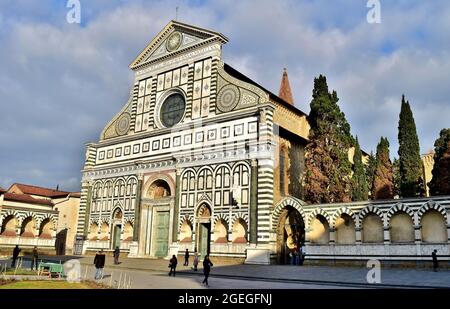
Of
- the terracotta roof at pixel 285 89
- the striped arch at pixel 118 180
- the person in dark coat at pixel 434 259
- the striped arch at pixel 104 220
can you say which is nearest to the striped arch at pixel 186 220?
the striped arch at pixel 118 180

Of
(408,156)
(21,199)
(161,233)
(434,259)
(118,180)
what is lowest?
(434,259)

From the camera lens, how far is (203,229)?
30.7 metres

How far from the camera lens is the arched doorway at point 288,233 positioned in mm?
27906

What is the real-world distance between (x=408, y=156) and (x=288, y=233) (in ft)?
42.4

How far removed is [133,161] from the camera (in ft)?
118

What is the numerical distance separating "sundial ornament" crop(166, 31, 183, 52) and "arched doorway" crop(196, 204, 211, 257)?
47.3 feet

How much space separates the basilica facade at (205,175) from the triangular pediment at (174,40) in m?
0.10

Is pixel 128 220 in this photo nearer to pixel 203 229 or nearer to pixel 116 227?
pixel 116 227

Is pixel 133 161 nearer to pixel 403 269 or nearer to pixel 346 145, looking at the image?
pixel 346 145

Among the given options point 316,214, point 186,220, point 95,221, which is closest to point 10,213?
point 95,221

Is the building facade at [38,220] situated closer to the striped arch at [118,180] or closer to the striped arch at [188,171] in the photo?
the striped arch at [118,180]
